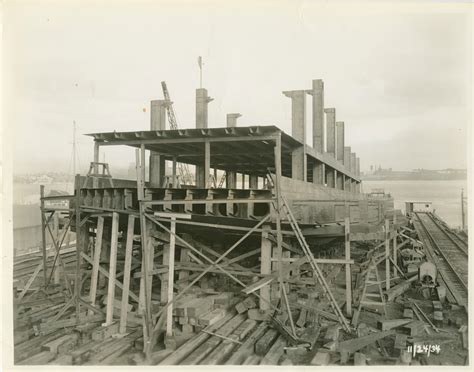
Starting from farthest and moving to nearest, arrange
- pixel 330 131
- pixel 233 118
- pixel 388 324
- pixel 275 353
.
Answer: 1. pixel 330 131
2. pixel 233 118
3. pixel 388 324
4. pixel 275 353

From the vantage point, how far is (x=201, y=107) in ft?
50.8

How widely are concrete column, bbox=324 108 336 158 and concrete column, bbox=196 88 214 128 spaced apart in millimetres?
10218

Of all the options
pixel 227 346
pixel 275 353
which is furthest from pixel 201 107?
pixel 275 353

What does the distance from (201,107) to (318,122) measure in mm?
5680

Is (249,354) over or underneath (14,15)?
underneath

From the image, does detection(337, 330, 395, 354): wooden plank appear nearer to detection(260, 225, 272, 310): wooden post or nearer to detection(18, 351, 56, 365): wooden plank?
detection(260, 225, 272, 310): wooden post

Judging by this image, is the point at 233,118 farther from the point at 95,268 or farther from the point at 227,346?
the point at 227,346

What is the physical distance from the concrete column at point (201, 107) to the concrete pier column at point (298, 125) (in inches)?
128

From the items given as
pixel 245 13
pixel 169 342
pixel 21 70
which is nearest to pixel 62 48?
pixel 21 70

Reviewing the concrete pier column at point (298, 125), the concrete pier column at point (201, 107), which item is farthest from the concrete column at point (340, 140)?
the concrete pier column at point (201, 107)

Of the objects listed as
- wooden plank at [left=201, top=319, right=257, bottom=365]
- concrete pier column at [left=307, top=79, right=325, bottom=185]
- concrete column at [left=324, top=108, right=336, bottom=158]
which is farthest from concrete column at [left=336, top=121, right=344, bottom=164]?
wooden plank at [left=201, top=319, right=257, bottom=365]

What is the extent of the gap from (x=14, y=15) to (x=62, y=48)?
133cm

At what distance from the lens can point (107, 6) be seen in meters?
8.30

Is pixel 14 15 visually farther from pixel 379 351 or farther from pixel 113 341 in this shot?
pixel 379 351
